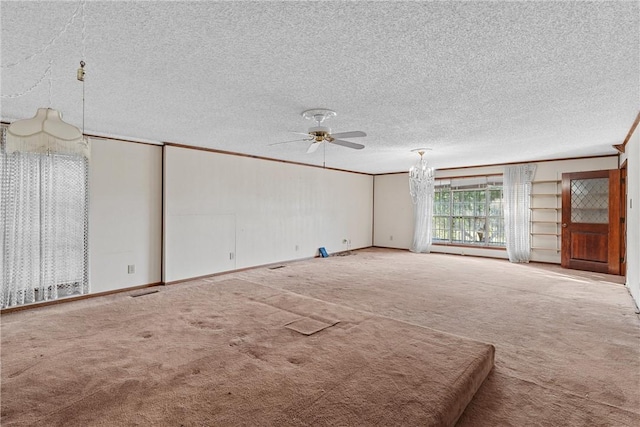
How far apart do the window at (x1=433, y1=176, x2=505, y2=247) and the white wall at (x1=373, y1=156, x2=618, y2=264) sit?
0.23 meters

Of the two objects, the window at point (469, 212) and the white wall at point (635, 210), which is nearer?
the white wall at point (635, 210)

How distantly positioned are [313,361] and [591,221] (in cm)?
686

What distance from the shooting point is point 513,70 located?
251 centimetres

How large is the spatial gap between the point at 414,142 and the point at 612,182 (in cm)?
398

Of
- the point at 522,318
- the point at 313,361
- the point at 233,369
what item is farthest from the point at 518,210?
the point at 233,369

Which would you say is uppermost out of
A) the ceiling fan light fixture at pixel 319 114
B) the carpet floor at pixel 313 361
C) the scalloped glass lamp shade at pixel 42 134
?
the ceiling fan light fixture at pixel 319 114

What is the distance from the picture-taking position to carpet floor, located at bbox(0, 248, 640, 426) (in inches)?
74.2

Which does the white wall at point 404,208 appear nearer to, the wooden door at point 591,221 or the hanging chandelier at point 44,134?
the wooden door at point 591,221

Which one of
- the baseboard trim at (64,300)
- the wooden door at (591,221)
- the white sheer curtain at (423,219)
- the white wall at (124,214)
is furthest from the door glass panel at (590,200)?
the baseboard trim at (64,300)

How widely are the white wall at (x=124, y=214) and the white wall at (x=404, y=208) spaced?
6580 millimetres

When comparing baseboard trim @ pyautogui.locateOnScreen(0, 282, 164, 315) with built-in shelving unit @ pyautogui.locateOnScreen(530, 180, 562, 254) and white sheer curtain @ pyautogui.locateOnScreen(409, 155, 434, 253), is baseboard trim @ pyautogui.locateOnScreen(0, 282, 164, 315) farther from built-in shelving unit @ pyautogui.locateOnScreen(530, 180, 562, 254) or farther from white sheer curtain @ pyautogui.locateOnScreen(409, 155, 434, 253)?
built-in shelving unit @ pyautogui.locateOnScreen(530, 180, 562, 254)

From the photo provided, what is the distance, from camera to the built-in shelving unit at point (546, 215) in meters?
7.19

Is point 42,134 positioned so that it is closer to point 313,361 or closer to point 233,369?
point 233,369

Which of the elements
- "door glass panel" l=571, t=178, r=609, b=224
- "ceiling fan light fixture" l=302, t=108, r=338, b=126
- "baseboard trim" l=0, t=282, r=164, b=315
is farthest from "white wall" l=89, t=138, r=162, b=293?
"door glass panel" l=571, t=178, r=609, b=224
